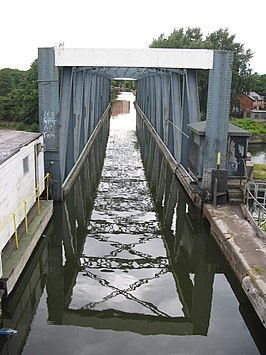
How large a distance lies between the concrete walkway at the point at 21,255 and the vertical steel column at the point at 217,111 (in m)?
5.10

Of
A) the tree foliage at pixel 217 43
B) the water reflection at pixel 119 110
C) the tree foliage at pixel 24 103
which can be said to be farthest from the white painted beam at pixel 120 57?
the water reflection at pixel 119 110

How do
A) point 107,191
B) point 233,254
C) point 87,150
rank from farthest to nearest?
point 87,150 → point 107,191 → point 233,254

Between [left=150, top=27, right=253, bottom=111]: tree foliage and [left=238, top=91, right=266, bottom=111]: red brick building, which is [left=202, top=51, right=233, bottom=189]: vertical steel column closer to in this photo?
[left=150, top=27, right=253, bottom=111]: tree foliage

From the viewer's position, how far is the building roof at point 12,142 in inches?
334

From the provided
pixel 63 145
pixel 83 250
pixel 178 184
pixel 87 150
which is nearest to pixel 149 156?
pixel 87 150

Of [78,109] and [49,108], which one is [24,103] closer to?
[78,109]

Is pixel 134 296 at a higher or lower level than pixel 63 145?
lower

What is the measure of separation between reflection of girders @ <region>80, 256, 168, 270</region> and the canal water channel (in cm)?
2

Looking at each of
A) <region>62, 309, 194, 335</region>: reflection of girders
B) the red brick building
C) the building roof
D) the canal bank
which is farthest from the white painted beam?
the red brick building

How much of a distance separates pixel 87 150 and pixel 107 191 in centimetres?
663

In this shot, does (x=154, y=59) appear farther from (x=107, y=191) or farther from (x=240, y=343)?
(x=240, y=343)

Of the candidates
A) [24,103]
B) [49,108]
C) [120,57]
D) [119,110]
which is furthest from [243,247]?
[119,110]

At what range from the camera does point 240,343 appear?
669 cm

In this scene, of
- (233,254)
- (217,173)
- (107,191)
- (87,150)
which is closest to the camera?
(233,254)
